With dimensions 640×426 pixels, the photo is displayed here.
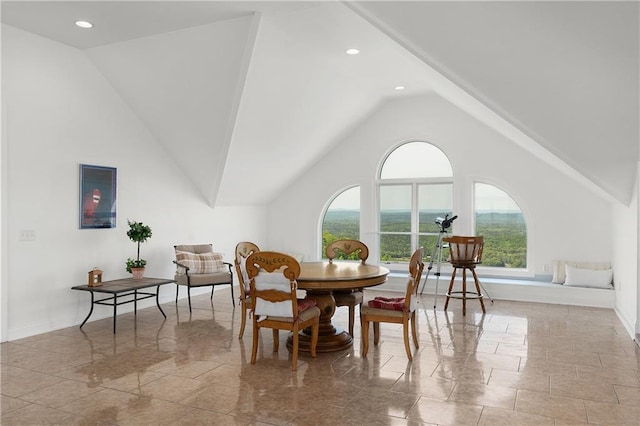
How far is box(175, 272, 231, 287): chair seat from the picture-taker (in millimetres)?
6061

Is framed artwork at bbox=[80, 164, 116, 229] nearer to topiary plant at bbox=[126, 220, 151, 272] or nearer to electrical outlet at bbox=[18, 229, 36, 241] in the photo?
topiary plant at bbox=[126, 220, 151, 272]

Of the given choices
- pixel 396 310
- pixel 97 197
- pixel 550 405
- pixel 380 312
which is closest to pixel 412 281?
pixel 396 310

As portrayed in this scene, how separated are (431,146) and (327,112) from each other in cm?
206

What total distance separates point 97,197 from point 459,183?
Result: 543 cm

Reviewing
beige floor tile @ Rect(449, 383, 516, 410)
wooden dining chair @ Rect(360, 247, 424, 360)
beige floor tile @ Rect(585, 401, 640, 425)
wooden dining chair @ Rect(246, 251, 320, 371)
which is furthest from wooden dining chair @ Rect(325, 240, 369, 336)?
beige floor tile @ Rect(585, 401, 640, 425)

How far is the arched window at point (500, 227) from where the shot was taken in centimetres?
744

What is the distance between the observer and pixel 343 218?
8.84 meters

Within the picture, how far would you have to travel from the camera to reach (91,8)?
4293 mm

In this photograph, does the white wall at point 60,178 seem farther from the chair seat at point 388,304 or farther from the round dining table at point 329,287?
the chair seat at point 388,304

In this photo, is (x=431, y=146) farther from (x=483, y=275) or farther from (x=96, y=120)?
(x=96, y=120)

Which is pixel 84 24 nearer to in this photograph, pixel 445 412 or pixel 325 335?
pixel 325 335

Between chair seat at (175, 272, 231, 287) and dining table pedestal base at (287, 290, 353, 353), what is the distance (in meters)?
1.92

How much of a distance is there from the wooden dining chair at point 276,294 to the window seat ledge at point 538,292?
12.4 feet

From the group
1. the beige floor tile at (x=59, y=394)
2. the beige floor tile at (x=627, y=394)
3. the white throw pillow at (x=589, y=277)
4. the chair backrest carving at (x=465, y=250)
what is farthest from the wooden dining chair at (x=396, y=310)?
the white throw pillow at (x=589, y=277)
